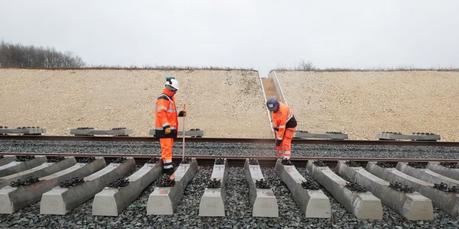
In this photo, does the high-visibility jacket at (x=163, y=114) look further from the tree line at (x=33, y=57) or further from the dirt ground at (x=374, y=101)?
the tree line at (x=33, y=57)

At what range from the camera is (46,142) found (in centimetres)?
1010

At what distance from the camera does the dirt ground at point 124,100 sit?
54.0 feet

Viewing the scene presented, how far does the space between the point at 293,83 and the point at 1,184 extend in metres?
21.3

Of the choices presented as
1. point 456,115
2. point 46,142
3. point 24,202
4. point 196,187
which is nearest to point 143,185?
point 196,187

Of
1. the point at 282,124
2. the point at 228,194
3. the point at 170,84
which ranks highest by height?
the point at 170,84

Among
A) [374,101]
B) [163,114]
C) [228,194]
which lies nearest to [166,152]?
[163,114]

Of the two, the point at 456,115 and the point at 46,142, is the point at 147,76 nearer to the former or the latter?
the point at 46,142

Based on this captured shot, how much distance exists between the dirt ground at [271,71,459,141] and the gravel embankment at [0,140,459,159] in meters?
5.11

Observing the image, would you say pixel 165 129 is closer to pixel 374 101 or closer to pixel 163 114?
pixel 163 114

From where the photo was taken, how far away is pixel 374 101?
20141mm

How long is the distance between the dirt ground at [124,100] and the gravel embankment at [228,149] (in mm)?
4706

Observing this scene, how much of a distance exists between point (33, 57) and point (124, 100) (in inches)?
2249

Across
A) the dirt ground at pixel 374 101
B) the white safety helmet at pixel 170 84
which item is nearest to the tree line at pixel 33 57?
the dirt ground at pixel 374 101

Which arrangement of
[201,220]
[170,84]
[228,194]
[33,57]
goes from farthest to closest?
[33,57], [170,84], [228,194], [201,220]
